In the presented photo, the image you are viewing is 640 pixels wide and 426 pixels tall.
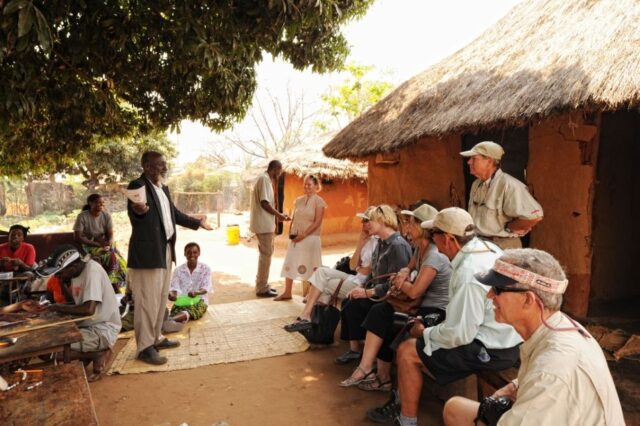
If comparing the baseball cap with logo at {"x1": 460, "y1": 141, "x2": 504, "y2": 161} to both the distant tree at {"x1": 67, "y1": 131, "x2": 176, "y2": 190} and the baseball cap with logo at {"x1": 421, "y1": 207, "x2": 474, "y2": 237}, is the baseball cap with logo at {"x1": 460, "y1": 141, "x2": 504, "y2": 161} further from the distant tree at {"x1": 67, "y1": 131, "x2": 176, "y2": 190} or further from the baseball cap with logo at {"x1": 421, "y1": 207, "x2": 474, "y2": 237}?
the distant tree at {"x1": 67, "y1": 131, "x2": 176, "y2": 190}

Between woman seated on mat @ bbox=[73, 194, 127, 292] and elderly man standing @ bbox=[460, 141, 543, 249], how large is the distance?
16.9 ft

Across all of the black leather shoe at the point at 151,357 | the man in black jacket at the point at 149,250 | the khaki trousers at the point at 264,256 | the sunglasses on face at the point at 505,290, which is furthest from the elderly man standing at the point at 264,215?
the sunglasses on face at the point at 505,290

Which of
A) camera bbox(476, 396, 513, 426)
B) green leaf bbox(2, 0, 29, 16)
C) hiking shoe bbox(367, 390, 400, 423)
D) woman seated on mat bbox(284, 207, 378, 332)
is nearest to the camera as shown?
camera bbox(476, 396, 513, 426)

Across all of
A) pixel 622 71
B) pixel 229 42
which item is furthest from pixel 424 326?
pixel 229 42

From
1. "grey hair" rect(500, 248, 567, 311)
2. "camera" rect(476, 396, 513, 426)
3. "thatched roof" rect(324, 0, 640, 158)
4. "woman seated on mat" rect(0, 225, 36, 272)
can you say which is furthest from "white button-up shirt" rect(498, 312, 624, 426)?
"woman seated on mat" rect(0, 225, 36, 272)

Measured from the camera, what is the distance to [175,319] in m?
5.25

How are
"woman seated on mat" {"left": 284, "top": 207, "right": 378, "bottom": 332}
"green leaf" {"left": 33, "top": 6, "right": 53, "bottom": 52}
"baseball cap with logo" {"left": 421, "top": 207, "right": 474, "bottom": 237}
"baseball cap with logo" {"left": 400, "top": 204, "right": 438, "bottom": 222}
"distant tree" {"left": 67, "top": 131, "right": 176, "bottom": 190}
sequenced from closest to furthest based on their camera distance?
"green leaf" {"left": 33, "top": 6, "right": 53, "bottom": 52}, "baseball cap with logo" {"left": 421, "top": 207, "right": 474, "bottom": 237}, "baseball cap with logo" {"left": 400, "top": 204, "right": 438, "bottom": 222}, "woman seated on mat" {"left": 284, "top": 207, "right": 378, "bottom": 332}, "distant tree" {"left": 67, "top": 131, "right": 176, "bottom": 190}

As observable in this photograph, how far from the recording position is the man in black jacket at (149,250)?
3.95m

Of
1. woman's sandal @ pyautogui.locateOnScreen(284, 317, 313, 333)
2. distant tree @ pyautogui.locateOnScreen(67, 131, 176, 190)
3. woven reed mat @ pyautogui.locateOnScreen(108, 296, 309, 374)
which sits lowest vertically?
woven reed mat @ pyautogui.locateOnScreen(108, 296, 309, 374)

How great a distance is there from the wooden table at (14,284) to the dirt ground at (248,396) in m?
2.08

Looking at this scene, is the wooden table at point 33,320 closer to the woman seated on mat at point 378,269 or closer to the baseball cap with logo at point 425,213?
the woman seated on mat at point 378,269

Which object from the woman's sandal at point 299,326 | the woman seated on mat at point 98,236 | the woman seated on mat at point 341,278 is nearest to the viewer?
the woman seated on mat at point 341,278

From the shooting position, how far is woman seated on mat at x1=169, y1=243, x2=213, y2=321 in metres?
5.57

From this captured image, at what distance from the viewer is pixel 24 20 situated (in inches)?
95.6
